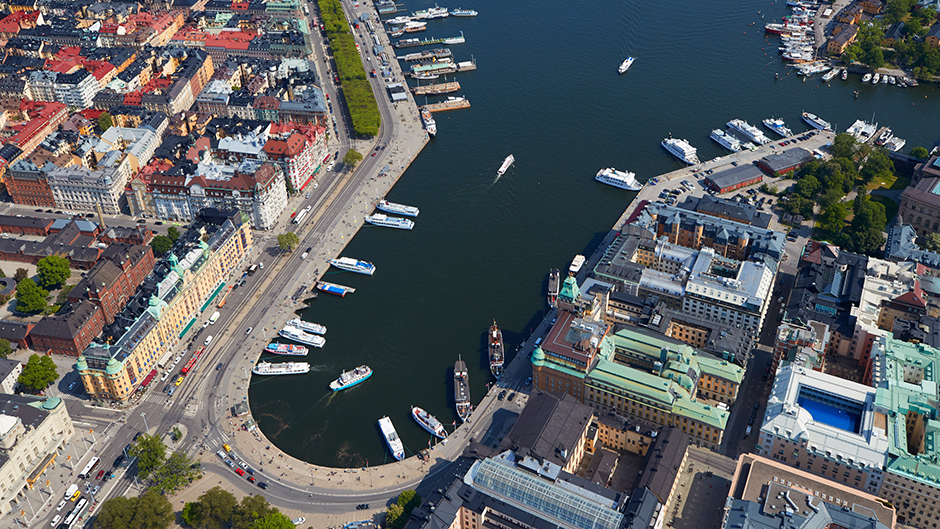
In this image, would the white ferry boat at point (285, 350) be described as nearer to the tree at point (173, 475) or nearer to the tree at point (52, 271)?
the tree at point (173, 475)

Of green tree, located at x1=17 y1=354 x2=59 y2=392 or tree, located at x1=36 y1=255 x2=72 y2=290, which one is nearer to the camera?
green tree, located at x1=17 y1=354 x2=59 y2=392

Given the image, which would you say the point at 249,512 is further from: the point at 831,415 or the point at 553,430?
the point at 831,415

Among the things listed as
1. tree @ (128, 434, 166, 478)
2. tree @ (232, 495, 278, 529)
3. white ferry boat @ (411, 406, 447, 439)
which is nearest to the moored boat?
white ferry boat @ (411, 406, 447, 439)

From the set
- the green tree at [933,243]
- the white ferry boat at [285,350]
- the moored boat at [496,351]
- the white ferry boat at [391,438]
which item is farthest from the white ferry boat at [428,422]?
the green tree at [933,243]

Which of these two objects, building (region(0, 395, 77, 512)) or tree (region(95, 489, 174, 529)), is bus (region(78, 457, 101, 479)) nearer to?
building (region(0, 395, 77, 512))

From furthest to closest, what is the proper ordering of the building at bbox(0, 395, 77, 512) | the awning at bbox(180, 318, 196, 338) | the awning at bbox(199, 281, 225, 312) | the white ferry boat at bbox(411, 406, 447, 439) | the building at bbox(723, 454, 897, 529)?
the awning at bbox(199, 281, 225, 312) → the awning at bbox(180, 318, 196, 338) → the white ferry boat at bbox(411, 406, 447, 439) → the building at bbox(0, 395, 77, 512) → the building at bbox(723, 454, 897, 529)

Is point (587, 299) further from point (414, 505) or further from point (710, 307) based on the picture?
point (414, 505)

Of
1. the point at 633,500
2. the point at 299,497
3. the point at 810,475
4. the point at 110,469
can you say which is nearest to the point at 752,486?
the point at 810,475
